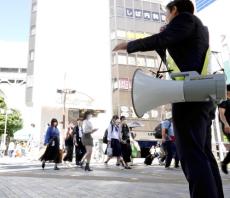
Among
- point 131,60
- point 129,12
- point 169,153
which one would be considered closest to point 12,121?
point 131,60

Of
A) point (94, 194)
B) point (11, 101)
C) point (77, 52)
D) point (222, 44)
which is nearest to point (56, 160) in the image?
point (94, 194)

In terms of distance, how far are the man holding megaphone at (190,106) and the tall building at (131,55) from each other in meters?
33.2

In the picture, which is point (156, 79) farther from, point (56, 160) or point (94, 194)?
point (56, 160)

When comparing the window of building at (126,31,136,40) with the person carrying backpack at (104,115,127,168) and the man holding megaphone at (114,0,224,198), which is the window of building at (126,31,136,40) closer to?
the person carrying backpack at (104,115,127,168)

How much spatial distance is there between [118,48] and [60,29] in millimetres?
39388

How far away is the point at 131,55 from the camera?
39.7 metres

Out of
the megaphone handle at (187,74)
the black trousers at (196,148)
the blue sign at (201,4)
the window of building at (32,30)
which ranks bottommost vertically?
the black trousers at (196,148)

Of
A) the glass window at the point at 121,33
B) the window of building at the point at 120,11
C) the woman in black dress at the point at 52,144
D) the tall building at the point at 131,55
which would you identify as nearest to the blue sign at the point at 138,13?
the tall building at the point at 131,55

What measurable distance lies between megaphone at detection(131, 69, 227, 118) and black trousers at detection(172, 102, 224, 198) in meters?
0.15

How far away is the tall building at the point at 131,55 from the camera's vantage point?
3747 centimetres

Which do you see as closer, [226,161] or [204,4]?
[226,161]

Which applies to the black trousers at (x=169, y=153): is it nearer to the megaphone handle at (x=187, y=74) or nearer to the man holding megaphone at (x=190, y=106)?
the man holding megaphone at (x=190, y=106)

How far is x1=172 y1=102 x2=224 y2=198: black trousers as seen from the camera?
2225 mm

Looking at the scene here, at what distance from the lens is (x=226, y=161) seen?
Result: 22.7 ft
